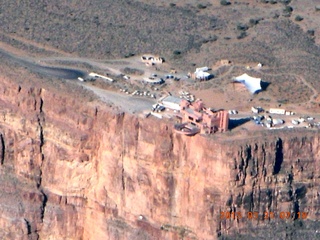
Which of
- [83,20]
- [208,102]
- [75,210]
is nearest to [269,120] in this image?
[208,102]

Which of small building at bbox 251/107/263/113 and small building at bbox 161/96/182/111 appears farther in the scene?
small building at bbox 251/107/263/113

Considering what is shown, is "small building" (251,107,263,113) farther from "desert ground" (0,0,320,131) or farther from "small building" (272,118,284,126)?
"small building" (272,118,284,126)

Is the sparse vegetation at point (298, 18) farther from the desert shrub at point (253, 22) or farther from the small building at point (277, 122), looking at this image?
the small building at point (277, 122)

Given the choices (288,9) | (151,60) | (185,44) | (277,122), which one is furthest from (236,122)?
(288,9)

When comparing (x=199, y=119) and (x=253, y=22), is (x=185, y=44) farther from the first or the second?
(x=199, y=119)

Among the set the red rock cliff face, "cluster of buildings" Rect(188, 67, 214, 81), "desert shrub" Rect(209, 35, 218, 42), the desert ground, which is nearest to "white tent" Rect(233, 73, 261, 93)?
the desert ground
